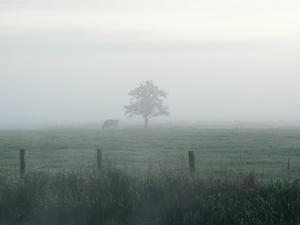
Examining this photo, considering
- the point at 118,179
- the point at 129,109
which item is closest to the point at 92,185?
the point at 118,179

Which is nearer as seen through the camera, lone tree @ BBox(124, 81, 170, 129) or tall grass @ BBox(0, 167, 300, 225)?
tall grass @ BBox(0, 167, 300, 225)

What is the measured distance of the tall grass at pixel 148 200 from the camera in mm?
7996

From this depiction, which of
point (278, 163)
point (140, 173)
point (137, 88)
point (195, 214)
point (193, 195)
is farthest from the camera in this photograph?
→ point (137, 88)

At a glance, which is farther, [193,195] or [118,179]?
[118,179]

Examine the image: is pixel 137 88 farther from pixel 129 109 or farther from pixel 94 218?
pixel 94 218

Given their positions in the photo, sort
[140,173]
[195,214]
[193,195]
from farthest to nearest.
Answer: [140,173] < [193,195] < [195,214]

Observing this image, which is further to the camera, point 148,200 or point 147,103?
point 147,103

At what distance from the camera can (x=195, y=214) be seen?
796cm

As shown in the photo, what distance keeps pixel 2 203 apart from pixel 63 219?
191 cm

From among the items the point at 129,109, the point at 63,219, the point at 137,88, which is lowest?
the point at 63,219

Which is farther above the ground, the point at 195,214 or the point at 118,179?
the point at 118,179

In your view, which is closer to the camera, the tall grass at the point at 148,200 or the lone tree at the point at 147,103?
the tall grass at the point at 148,200

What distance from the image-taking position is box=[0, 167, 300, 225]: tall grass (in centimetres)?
800

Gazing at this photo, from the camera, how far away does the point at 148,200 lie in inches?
340
